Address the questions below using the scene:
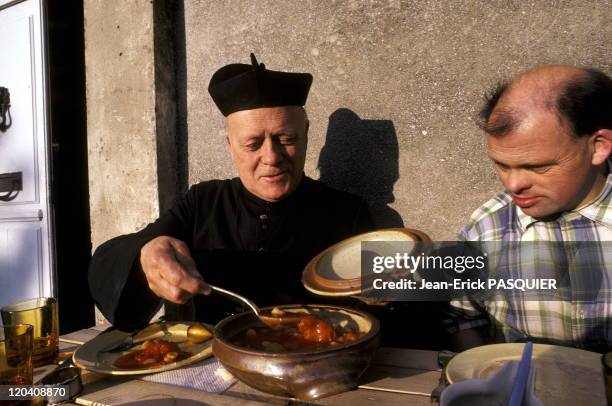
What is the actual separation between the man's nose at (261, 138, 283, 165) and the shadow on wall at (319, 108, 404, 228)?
61 centimetres

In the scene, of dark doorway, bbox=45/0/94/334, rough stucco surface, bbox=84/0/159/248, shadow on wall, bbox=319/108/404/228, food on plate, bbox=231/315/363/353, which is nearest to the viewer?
food on plate, bbox=231/315/363/353

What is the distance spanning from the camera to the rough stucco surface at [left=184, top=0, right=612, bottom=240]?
2.29m

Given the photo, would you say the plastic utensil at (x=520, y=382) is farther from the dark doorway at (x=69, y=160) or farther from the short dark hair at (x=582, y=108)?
the dark doorway at (x=69, y=160)

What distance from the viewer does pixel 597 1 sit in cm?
216

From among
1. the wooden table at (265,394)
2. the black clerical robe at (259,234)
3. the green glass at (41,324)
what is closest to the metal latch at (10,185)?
the black clerical robe at (259,234)

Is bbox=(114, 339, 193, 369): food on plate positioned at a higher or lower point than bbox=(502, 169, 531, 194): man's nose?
lower

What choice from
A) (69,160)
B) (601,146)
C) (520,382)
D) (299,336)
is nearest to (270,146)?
(299,336)

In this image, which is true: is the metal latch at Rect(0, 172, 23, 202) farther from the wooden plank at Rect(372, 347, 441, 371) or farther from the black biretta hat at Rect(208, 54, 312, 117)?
the wooden plank at Rect(372, 347, 441, 371)

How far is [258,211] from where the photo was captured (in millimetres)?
2574

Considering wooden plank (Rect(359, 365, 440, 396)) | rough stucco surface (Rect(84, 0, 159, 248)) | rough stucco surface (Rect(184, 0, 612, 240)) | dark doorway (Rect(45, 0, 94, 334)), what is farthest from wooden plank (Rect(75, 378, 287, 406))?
dark doorway (Rect(45, 0, 94, 334))

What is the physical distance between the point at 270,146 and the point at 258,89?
0.30 metres

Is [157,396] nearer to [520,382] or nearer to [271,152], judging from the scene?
[520,382]

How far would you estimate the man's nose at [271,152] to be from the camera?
2.30 m

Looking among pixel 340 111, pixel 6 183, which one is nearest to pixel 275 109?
pixel 340 111
